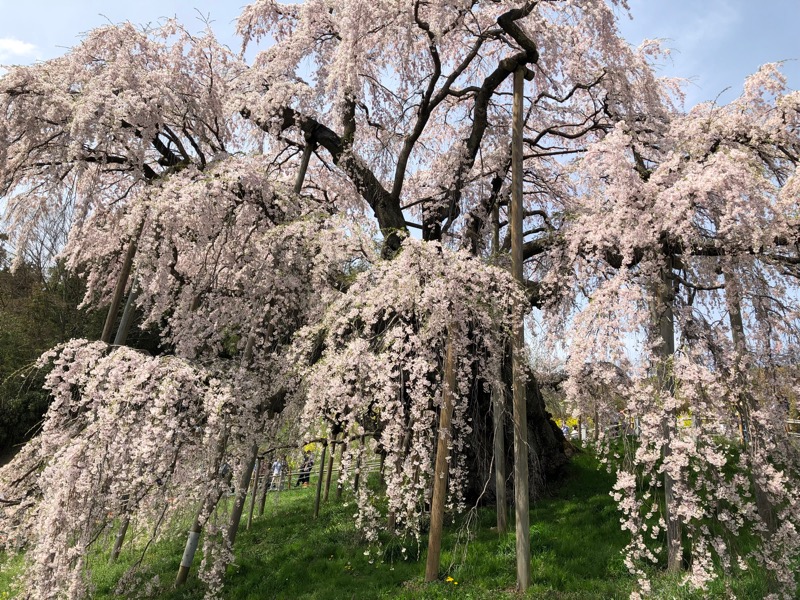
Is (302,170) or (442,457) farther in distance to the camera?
(302,170)

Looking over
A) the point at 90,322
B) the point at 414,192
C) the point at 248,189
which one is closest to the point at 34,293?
the point at 90,322

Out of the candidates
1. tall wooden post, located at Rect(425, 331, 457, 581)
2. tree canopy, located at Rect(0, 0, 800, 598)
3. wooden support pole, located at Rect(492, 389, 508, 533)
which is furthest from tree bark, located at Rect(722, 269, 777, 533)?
wooden support pole, located at Rect(492, 389, 508, 533)

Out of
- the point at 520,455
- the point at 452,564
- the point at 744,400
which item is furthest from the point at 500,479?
the point at 744,400

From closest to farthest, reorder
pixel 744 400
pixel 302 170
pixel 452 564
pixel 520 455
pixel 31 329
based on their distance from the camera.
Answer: pixel 744 400 < pixel 520 455 < pixel 452 564 < pixel 302 170 < pixel 31 329

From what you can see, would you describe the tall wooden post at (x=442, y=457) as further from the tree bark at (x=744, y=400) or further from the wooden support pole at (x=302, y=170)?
the wooden support pole at (x=302, y=170)

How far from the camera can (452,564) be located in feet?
19.3

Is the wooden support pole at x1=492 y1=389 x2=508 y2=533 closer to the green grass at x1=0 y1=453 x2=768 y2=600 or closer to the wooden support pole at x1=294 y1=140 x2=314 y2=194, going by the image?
the green grass at x1=0 y1=453 x2=768 y2=600

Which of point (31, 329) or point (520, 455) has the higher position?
point (31, 329)

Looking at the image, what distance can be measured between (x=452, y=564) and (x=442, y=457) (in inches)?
57.2

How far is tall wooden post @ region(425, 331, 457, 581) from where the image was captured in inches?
209

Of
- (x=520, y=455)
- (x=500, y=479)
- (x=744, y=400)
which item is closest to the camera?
(x=744, y=400)

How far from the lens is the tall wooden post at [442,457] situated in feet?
17.4

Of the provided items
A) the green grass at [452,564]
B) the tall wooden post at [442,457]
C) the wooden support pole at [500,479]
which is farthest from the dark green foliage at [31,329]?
the tall wooden post at [442,457]

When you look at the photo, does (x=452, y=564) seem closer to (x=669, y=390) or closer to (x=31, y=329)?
(x=669, y=390)
